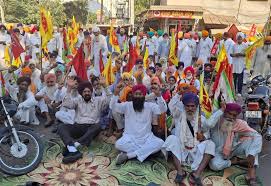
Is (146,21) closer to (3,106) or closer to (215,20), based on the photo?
(215,20)

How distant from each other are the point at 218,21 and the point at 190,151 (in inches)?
826

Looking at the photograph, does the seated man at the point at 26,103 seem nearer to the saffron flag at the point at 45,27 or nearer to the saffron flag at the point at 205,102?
the saffron flag at the point at 45,27

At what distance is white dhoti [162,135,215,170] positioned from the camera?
4.54 m

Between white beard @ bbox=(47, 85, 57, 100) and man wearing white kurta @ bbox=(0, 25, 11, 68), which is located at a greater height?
man wearing white kurta @ bbox=(0, 25, 11, 68)

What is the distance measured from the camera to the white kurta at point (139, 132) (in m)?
5.00

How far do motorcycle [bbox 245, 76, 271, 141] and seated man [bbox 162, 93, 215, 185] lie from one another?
93 cm

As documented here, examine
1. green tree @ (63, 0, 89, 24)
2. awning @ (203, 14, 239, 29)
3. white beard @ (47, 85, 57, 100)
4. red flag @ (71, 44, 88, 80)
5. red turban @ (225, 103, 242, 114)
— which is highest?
green tree @ (63, 0, 89, 24)

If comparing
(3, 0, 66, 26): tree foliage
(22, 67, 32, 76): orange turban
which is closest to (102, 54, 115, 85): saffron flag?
(22, 67, 32, 76): orange turban

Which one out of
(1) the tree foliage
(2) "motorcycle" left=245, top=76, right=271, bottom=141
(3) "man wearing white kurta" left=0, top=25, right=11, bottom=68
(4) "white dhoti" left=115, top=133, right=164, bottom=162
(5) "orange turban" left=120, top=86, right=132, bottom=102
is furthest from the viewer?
(1) the tree foliage

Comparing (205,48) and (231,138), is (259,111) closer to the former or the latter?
(231,138)

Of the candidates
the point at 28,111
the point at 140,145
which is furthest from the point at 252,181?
the point at 28,111

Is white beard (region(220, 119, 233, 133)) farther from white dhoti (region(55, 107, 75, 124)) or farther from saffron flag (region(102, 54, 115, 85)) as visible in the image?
saffron flag (region(102, 54, 115, 85))

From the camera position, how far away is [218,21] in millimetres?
24422

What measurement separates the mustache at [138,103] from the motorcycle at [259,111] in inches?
60.6
